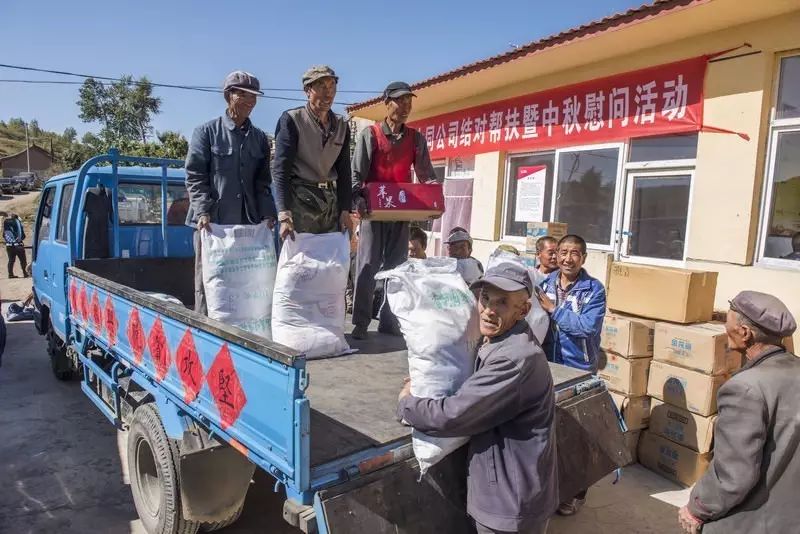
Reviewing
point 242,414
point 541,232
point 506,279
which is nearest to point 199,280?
point 242,414

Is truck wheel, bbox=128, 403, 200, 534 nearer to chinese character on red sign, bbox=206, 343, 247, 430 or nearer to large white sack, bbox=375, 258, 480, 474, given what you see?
chinese character on red sign, bbox=206, 343, 247, 430

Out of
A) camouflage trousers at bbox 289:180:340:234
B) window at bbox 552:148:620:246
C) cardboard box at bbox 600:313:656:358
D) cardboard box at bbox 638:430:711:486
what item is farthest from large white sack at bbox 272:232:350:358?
window at bbox 552:148:620:246

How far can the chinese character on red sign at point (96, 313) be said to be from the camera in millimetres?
3340

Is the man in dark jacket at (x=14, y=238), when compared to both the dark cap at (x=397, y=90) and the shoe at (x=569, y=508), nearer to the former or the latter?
the dark cap at (x=397, y=90)

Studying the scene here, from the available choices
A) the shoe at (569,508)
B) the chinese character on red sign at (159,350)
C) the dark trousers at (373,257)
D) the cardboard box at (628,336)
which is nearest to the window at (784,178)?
the cardboard box at (628,336)

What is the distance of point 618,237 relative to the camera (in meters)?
5.36

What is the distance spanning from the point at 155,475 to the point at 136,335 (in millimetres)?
709

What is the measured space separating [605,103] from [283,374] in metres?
4.85

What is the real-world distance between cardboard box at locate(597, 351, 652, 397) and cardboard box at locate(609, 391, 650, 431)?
4 centimetres

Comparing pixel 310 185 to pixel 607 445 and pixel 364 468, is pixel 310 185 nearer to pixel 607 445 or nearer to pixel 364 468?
pixel 364 468

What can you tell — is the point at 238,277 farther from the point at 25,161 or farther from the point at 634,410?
the point at 25,161

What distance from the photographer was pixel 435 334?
1829 millimetres

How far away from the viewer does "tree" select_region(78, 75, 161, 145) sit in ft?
133

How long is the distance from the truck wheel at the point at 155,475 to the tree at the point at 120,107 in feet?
141
